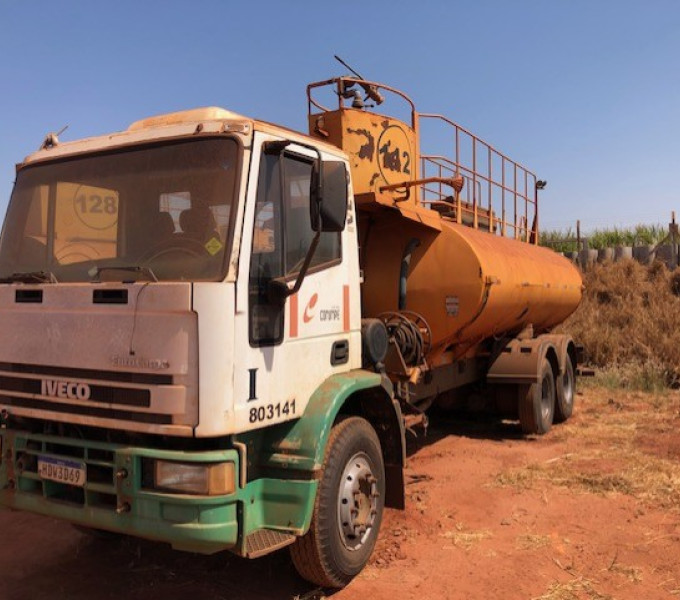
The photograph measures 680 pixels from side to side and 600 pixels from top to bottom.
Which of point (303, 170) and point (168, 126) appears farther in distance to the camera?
point (303, 170)

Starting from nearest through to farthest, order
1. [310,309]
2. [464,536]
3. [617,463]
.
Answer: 1. [310,309]
2. [464,536]
3. [617,463]

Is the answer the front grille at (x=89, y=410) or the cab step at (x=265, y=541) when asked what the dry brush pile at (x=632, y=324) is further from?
the front grille at (x=89, y=410)

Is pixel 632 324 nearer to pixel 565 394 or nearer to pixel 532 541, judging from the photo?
pixel 565 394

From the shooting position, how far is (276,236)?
3.60 meters

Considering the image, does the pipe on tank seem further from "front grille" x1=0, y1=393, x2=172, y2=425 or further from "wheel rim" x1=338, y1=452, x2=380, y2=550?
"front grille" x1=0, y1=393, x2=172, y2=425

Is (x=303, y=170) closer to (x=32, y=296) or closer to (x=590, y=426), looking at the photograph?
(x=32, y=296)

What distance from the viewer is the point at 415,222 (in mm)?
5773

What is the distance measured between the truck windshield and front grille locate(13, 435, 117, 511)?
91 centimetres

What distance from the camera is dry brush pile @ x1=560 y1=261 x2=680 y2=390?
11.9m

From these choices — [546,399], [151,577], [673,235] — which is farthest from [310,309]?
[673,235]

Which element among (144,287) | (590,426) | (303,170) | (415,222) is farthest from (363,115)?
(590,426)

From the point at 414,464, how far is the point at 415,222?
2.71m

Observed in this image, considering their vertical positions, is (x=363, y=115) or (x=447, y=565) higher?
(x=363, y=115)

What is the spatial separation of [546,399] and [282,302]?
596 centimetres
